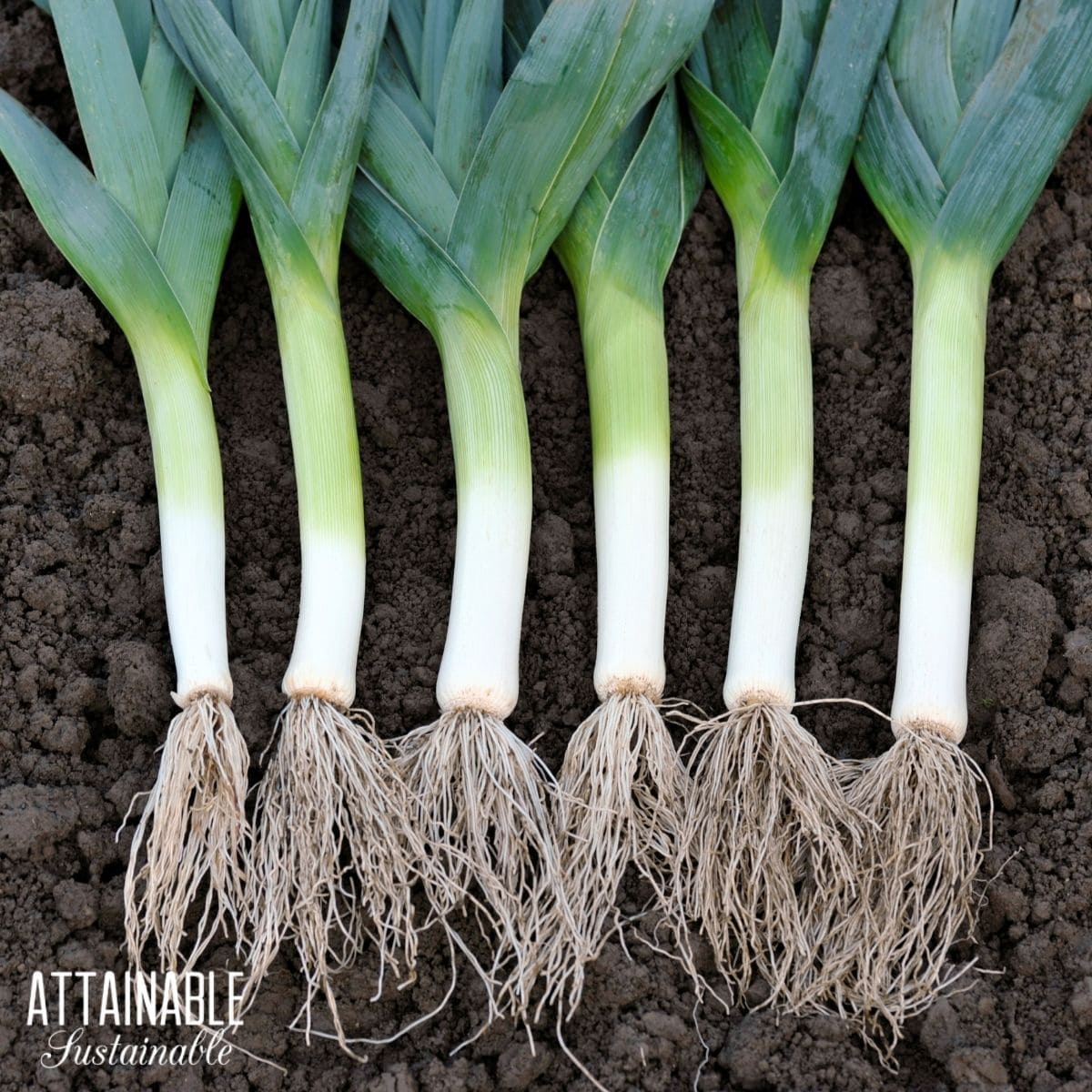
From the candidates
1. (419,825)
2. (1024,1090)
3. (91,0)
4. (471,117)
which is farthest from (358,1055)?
(91,0)

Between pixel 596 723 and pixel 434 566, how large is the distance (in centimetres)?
35

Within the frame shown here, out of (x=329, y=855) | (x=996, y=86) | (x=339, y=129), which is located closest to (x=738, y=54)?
(x=996, y=86)

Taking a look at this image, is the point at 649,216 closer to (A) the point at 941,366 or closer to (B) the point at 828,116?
(B) the point at 828,116

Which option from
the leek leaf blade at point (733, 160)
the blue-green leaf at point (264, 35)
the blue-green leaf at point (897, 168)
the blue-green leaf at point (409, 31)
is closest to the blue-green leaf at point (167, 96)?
the blue-green leaf at point (264, 35)

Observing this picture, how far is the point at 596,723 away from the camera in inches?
70.3

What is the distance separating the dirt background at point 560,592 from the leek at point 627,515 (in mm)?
86

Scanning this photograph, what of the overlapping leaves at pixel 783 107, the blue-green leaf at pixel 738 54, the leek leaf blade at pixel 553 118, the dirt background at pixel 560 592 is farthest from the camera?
the blue-green leaf at pixel 738 54

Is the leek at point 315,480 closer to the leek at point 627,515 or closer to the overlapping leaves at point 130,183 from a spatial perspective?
the overlapping leaves at point 130,183

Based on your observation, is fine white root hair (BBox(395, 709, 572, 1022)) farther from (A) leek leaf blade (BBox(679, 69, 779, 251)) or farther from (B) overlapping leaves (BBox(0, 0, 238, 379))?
(A) leek leaf blade (BBox(679, 69, 779, 251))

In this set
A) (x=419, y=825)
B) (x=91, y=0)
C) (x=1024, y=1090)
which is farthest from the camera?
(x=91, y=0)

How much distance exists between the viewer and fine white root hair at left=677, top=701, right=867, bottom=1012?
170cm

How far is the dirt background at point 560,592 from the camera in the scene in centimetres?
165

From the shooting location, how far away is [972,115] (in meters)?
1.87

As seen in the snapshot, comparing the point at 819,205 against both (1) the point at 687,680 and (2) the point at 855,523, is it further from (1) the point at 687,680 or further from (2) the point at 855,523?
(1) the point at 687,680
